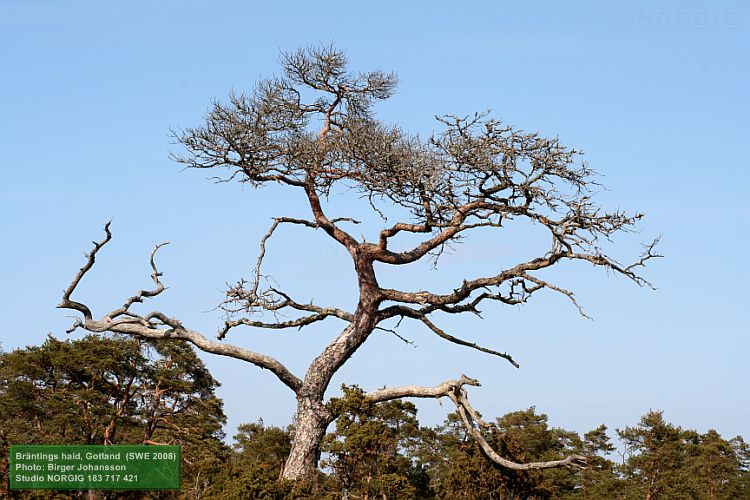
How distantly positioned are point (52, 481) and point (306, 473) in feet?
20.3

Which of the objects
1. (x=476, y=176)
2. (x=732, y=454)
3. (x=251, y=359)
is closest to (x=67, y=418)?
(x=251, y=359)

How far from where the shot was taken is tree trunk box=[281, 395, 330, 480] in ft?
61.6

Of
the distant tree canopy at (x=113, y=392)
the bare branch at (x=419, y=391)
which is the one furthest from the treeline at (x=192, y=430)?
the bare branch at (x=419, y=391)

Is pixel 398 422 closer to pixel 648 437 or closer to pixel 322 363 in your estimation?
pixel 322 363

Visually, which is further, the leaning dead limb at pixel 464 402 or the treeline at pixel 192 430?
the treeline at pixel 192 430

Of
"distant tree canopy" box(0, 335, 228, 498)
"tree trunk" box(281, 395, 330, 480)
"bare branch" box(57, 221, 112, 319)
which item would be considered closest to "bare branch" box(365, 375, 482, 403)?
"tree trunk" box(281, 395, 330, 480)

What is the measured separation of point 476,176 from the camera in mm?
18781

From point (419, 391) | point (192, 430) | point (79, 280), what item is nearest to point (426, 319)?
point (419, 391)

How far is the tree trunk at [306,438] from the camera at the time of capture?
18.8 m

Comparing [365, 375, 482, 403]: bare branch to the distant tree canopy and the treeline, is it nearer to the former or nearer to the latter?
the treeline

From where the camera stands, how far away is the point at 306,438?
18.9 m

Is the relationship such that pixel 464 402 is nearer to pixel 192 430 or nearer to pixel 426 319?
pixel 426 319

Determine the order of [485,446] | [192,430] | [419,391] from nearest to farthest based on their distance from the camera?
[485,446], [419,391], [192,430]

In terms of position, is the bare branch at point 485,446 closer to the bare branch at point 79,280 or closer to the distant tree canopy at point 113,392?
the bare branch at point 79,280
